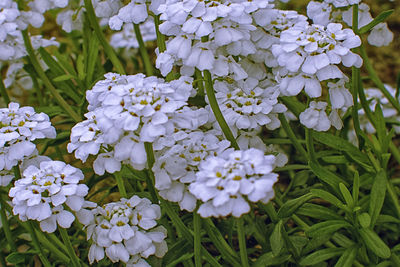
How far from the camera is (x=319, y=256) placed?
6.97 ft

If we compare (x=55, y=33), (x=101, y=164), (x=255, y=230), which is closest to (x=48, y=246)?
(x=101, y=164)

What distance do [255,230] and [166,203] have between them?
563 mm

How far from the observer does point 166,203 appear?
1970 millimetres

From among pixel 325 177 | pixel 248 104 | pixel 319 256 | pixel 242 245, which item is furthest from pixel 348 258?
pixel 248 104

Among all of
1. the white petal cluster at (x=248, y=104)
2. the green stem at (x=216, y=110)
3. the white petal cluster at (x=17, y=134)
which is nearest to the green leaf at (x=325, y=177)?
the white petal cluster at (x=248, y=104)

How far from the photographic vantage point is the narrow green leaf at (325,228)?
1989mm

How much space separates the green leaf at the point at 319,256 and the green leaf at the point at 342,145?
397 millimetres

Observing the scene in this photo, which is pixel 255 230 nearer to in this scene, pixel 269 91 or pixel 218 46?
pixel 269 91

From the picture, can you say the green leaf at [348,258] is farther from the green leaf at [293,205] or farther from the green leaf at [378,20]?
the green leaf at [378,20]

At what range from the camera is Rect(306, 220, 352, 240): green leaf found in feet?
6.53

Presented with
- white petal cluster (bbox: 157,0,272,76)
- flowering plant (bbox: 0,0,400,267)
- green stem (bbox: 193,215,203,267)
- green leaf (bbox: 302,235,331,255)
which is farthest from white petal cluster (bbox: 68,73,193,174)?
green leaf (bbox: 302,235,331,255)

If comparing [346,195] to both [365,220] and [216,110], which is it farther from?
[216,110]

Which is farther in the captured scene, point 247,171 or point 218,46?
point 218,46

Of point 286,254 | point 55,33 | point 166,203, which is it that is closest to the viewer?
point 166,203
